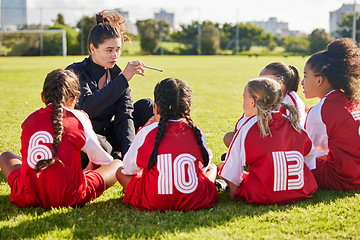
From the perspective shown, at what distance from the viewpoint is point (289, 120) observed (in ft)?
9.89

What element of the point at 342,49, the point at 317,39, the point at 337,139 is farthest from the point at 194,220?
the point at 317,39

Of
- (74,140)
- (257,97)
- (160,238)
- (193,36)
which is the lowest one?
(160,238)

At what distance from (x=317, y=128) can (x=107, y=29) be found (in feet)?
7.18

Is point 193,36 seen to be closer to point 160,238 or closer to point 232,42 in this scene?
point 232,42

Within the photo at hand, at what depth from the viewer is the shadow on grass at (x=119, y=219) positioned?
8.54 feet

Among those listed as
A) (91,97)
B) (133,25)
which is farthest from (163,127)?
(133,25)

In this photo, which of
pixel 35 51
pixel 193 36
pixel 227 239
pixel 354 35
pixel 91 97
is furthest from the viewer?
pixel 193 36

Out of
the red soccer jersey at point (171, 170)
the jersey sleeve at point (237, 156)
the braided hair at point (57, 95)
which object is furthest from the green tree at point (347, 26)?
the braided hair at point (57, 95)

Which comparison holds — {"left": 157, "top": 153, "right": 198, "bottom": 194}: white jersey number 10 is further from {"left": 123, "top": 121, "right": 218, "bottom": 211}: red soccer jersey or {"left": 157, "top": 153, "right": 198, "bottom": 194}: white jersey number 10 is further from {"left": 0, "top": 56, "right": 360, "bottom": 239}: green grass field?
{"left": 0, "top": 56, "right": 360, "bottom": 239}: green grass field

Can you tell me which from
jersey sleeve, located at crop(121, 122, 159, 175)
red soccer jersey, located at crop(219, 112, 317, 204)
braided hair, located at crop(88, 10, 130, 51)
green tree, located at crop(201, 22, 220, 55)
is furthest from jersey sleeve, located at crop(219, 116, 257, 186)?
green tree, located at crop(201, 22, 220, 55)

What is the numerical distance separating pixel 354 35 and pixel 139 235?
162ft

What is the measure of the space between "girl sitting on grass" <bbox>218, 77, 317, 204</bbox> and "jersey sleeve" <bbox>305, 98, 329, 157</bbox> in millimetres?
302

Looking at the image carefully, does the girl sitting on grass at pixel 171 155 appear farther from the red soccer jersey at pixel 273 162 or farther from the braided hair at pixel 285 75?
the braided hair at pixel 285 75

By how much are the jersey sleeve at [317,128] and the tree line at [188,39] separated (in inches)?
1519
